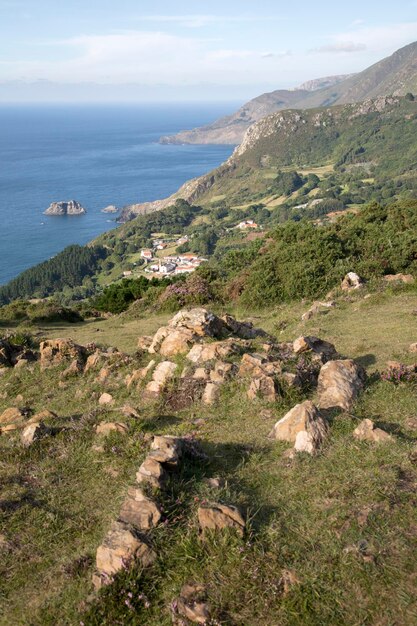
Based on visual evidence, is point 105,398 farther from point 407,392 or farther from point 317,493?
point 407,392

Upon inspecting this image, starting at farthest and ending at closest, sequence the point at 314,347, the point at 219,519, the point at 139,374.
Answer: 1. the point at 314,347
2. the point at 139,374
3. the point at 219,519

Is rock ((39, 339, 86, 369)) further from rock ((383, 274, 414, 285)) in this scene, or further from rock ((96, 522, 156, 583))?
rock ((383, 274, 414, 285))

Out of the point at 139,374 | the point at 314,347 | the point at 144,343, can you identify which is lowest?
the point at 144,343

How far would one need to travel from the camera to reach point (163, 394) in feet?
34.2

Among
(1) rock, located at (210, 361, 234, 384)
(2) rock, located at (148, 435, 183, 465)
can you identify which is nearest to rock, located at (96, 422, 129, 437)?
(2) rock, located at (148, 435, 183, 465)

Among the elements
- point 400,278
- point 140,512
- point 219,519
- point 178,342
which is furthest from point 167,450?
point 400,278

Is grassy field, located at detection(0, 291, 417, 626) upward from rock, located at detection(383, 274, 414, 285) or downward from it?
upward

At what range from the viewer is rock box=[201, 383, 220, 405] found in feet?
32.1

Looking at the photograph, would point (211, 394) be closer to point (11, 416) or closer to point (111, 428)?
point (111, 428)

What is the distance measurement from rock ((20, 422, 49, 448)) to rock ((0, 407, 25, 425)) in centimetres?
187

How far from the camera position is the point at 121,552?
5.36 m

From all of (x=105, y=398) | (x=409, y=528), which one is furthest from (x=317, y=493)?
(x=105, y=398)

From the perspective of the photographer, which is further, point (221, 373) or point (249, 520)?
point (221, 373)

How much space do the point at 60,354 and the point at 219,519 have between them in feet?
31.8
